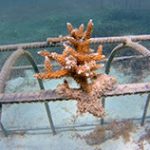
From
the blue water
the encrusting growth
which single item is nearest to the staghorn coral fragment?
the encrusting growth

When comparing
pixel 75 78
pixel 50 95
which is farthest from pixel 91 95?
pixel 50 95

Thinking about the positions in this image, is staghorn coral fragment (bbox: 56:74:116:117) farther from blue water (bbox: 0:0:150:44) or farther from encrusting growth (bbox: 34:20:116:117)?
blue water (bbox: 0:0:150:44)

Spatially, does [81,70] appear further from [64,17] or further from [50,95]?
[64,17]

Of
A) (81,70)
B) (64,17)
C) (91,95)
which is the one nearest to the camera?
(81,70)

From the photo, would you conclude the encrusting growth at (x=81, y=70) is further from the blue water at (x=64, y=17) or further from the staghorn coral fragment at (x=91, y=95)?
the blue water at (x=64, y=17)

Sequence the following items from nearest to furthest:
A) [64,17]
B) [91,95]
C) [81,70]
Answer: [81,70]
[91,95]
[64,17]

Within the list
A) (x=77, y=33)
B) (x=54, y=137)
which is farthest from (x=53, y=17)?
(x=77, y=33)

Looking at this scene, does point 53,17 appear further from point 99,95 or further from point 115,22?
point 99,95
